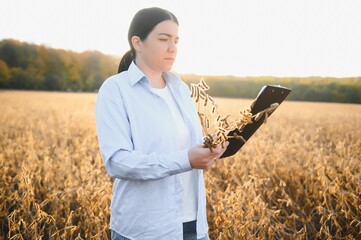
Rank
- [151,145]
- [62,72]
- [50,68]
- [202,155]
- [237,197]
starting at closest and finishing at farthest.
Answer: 1. [202,155]
2. [151,145]
3. [237,197]
4. [50,68]
5. [62,72]

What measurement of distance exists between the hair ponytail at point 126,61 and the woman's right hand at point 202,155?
0.65m

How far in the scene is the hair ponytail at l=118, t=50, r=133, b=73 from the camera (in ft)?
6.05

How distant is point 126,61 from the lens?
73.1 inches

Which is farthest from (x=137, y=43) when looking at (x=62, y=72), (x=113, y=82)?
(x=62, y=72)

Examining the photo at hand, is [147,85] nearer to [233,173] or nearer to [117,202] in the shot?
[117,202]

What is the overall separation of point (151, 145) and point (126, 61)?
0.51 metres

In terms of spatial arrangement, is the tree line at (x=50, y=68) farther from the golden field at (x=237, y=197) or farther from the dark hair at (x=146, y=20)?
the dark hair at (x=146, y=20)

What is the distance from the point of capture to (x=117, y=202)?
1.64 metres

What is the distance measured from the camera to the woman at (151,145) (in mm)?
1460

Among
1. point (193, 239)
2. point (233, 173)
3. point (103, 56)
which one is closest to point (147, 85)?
point (193, 239)

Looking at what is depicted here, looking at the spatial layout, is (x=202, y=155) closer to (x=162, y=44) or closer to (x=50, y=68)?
(x=162, y=44)

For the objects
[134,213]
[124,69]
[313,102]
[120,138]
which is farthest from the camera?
[313,102]

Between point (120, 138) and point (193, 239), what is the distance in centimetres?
57

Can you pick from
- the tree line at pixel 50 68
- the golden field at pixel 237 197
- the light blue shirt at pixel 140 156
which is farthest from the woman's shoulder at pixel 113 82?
the tree line at pixel 50 68
